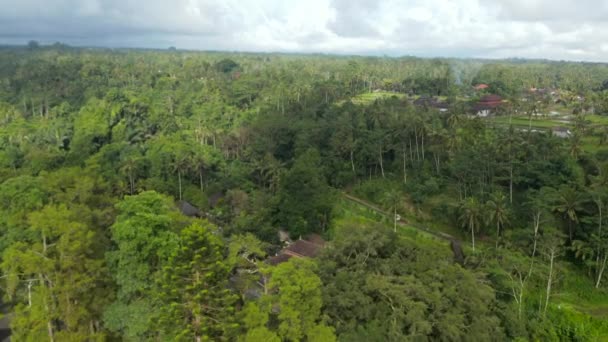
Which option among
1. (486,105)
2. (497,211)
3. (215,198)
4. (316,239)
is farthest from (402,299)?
(486,105)

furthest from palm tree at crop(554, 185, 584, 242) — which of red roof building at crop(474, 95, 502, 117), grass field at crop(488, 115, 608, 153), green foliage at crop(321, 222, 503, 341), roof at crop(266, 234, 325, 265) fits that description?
red roof building at crop(474, 95, 502, 117)

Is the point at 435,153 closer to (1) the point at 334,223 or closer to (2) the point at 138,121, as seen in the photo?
(1) the point at 334,223

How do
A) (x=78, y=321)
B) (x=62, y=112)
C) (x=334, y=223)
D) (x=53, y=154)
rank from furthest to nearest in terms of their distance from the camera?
(x=62, y=112) → (x=53, y=154) → (x=334, y=223) → (x=78, y=321)

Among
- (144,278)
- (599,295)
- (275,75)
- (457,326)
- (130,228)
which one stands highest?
(275,75)

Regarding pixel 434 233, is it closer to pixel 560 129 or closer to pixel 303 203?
pixel 303 203

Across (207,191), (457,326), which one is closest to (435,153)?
(207,191)
